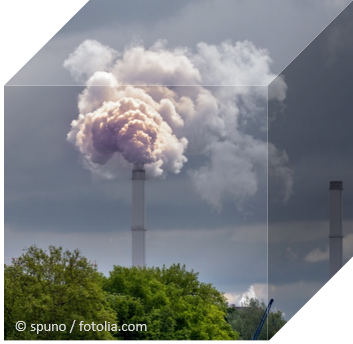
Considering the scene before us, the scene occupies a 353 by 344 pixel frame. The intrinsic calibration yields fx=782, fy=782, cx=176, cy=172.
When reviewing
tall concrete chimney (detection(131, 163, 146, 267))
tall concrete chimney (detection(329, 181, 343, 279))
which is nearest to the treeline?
tall concrete chimney (detection(131, 163, 146, 267))

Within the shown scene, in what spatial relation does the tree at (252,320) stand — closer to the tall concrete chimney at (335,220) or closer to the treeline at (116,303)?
the treeline at (116,303)

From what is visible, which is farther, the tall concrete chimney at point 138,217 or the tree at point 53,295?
the tall concrete chimney at point 138,217

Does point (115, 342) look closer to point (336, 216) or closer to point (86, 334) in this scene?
point (86, 334)

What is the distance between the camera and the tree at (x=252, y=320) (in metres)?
47.2

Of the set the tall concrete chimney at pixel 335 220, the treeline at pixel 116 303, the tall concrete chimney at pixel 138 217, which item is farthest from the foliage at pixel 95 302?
the tall concrete chimney at pixel 335 220

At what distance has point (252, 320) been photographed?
1927 inches

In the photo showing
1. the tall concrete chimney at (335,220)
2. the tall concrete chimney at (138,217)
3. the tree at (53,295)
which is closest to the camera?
the tree at (53,295)

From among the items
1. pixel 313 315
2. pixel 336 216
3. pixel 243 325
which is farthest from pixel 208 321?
pixel 313 315

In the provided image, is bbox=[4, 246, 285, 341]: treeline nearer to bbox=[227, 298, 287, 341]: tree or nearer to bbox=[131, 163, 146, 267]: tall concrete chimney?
bbox=[227, 298, 287, 341]: tree

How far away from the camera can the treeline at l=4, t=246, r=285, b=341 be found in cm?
3070

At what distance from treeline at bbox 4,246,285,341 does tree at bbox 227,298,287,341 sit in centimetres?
6

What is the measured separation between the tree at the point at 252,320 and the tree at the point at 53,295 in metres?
14.6

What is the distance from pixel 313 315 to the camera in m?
22.7

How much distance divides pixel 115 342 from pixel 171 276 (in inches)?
607
